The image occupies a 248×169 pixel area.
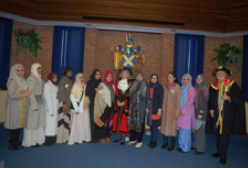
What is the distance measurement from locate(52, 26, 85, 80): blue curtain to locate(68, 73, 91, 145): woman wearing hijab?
2.89 meters

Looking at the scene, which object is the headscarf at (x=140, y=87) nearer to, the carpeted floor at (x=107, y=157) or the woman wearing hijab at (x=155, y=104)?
the woman wearing hijab at (x=155, y=104)

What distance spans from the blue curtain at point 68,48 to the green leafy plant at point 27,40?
0.59 meters

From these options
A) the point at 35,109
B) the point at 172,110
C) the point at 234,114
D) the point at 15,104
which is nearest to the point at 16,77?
the point at 15,104

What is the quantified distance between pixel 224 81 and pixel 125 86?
1816 mm

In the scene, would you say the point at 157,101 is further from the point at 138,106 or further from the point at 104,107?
the point at 104,107

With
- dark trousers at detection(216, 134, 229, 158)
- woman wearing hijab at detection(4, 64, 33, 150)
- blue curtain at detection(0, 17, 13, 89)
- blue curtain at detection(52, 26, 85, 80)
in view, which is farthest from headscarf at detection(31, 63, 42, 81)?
dark trousers at detection(216, 134, 229, 158)

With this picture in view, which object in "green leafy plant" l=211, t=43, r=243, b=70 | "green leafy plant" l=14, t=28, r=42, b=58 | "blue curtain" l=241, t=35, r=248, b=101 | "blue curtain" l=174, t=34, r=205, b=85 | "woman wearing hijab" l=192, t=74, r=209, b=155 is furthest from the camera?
"blue curtain" l=174, t=34, r=205, b=85

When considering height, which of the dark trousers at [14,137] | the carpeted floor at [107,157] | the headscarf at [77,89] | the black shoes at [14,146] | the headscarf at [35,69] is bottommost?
the carpeted floor at [107,157]

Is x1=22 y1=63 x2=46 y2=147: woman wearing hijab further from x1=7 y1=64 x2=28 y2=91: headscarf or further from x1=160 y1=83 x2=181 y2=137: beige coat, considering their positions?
x1=160 y1=83 x2=181 y2=137: beige coat

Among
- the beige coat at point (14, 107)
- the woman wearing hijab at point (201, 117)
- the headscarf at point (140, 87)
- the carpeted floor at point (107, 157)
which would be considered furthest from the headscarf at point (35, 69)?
the woman wearing hijab at point (201, 117)

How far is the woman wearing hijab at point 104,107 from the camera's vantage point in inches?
136

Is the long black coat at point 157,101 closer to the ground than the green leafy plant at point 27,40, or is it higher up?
closer to the ground

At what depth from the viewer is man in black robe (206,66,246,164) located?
2865 mm

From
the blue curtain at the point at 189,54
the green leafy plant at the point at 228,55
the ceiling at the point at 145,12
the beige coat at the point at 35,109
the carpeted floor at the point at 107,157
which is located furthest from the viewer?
Result: the blue curtain at the point at 189,54
